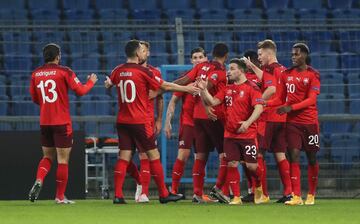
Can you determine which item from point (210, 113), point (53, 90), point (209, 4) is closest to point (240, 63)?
point (210, 113)

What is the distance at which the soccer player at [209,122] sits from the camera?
1482 centimetres

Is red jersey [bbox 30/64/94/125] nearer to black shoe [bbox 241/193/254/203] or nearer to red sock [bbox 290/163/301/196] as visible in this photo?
black shoe [bbox 241/193/254/203]

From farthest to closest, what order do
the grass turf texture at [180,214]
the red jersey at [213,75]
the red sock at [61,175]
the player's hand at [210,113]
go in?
the red jersey at [213,75], the player's hand at [210,113], the red sock at [61,175], the grass turf texture at [180,214]

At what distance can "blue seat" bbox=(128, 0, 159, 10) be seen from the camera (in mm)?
25062

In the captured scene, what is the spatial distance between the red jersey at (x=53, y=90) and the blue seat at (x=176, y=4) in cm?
1114

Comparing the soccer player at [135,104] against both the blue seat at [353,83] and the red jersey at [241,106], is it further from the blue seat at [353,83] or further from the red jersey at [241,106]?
the blue seat at [353,83]

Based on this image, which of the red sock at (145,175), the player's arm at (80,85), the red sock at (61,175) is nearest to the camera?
the player's arm at (80,85)

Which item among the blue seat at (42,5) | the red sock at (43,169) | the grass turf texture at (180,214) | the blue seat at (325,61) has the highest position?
the blue seat at (42,5)

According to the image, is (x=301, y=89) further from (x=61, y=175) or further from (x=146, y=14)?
(x=146, y=14)

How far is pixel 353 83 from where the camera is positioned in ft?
64.3

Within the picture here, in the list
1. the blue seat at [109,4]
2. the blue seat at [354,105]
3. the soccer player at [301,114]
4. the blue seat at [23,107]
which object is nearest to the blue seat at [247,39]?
the blue seat at [354,105]

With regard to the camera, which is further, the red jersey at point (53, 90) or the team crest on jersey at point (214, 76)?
the team crest on jersey at point (214, 76)

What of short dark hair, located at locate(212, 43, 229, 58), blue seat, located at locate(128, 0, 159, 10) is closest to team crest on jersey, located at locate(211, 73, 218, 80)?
short dark hair, located at locate(212, 43, 229, 58)

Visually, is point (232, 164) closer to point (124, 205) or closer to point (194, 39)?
point (124, 205)
